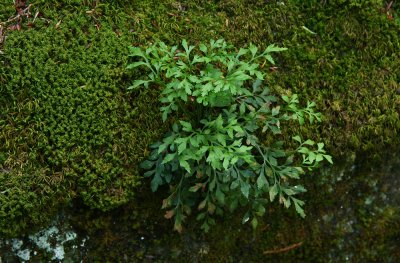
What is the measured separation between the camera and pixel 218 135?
3244 mm

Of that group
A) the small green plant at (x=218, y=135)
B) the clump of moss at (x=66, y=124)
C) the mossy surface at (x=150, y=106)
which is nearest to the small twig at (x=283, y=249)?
the mossy surface at (x=150, y=106)

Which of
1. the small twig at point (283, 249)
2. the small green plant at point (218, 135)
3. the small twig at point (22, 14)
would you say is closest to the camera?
the small green plant at point (218, 135)

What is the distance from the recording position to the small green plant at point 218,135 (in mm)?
3266

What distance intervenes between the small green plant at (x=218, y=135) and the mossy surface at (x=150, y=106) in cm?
15

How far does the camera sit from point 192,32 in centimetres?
375

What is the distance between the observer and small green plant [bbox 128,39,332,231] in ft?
10.7

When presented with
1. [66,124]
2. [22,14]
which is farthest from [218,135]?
[22,14]

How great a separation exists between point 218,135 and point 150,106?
1.83ft

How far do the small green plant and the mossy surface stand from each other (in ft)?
0.50

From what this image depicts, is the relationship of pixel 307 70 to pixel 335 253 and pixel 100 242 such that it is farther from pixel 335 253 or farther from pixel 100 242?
pixel 100 242

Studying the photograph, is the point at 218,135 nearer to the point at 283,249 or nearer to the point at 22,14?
the point at 283,249

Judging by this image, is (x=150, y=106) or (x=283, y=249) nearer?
(x=150, y=106)

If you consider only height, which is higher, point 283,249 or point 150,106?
point 150,106

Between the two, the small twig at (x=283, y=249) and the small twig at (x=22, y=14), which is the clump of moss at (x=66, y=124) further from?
the small twig at (x=283, y=249)
